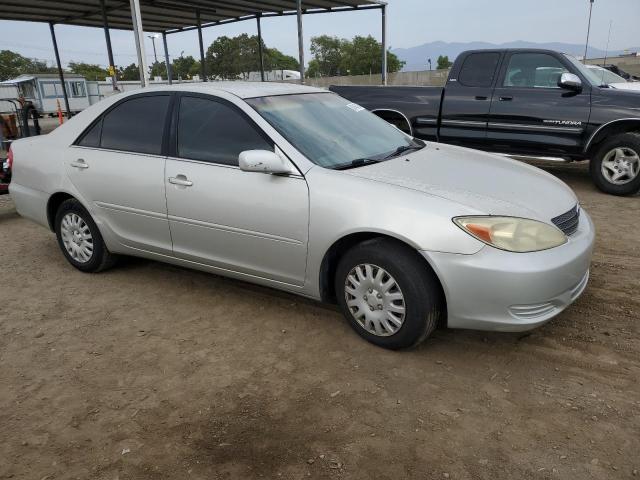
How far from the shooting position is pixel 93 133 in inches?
168

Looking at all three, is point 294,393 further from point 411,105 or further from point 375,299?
point 411,105

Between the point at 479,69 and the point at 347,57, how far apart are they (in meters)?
86.2

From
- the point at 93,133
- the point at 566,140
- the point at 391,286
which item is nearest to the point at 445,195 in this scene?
the point at 391,286

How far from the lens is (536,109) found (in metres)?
7.01

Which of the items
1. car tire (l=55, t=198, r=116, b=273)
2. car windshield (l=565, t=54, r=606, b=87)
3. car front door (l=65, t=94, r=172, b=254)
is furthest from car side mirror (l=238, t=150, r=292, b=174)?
car windshield (l=565, t=54, r=606, b=87)

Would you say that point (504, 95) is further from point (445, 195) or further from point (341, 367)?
point (341, 367)

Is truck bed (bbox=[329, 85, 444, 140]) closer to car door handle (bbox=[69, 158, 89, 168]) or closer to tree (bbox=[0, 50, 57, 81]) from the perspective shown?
car door handle (bbox=[69, 158, 89, 168])

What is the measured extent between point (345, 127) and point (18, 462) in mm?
2832

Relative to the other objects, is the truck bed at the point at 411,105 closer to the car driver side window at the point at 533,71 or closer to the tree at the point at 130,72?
the car driver side window at the point at 533,71

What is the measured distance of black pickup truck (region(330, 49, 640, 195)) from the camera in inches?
264

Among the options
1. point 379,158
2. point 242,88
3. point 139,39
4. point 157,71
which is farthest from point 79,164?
point 157,71

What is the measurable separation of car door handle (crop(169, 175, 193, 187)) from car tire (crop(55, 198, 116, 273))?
43.4 inches

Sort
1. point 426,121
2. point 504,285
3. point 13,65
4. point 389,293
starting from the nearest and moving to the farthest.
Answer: point 504,285
point 389,293
point 426,121
point 13,65

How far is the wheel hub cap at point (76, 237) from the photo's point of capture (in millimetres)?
4414
